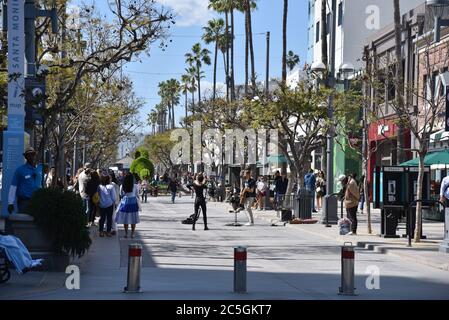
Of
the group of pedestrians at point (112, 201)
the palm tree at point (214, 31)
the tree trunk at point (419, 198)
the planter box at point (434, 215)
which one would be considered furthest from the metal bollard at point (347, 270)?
the palm tree at point (214, 31)

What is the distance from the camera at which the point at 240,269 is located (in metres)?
12.6

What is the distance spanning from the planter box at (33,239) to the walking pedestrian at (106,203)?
903cm

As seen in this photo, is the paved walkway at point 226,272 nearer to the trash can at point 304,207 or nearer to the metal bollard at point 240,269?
the metal bollard at point 240,269

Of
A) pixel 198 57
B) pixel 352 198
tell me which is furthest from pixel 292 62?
pixel 352 198

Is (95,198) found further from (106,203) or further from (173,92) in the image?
(173,92)

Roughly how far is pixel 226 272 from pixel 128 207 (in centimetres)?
838

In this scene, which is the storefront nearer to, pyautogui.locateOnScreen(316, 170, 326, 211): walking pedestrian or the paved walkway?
pyautogui.locateOnScreen(316, 170, 326, 211): walking pedestrian

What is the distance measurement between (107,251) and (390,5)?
43.3 meters

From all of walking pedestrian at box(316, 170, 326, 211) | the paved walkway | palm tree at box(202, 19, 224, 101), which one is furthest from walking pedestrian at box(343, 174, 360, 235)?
palm tree at box(202, 19, 224, 101)

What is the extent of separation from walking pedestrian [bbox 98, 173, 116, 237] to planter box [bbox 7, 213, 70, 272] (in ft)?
29.6

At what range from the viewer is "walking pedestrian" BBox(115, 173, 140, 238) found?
23875mm

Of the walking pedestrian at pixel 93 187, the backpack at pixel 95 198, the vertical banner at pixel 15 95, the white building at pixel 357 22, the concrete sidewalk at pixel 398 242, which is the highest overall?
the white building at pixel 357 22

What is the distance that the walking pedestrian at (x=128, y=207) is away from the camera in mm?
23875
